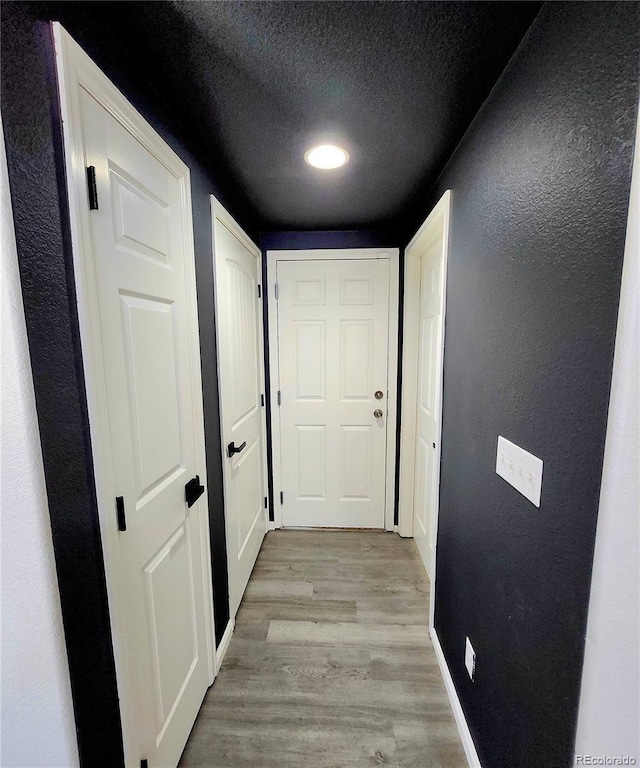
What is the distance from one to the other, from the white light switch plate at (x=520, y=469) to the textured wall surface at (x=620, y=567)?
192 millimetres

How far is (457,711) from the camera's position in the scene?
1.20m

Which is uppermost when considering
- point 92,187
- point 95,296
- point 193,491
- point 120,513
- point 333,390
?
point 92,187

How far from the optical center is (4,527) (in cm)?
60

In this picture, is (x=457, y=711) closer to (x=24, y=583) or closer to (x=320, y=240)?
(x=24, y=583)

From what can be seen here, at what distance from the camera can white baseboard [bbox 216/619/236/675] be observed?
55.3 inches

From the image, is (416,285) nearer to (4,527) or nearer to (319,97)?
(319,97)

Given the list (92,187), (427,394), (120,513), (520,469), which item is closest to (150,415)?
(120,513)

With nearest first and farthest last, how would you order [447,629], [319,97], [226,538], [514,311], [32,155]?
[32,155]
[514,311]
[319,97]
[447,629]
[226,538]

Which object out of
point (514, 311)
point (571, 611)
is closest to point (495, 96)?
point (514, 311)

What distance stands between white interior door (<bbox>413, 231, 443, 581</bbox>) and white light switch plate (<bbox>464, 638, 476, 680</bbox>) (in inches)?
23.9

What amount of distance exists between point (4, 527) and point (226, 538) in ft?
3.48

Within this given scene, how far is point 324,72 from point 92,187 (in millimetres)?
717

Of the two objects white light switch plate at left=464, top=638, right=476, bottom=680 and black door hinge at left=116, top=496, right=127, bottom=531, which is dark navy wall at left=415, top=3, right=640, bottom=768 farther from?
black door hinge at left=116, top=496, right=127, bottom=531

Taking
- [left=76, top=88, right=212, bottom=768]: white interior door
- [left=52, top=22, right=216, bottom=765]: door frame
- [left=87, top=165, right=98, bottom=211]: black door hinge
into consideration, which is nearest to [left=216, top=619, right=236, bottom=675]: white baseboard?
[left=76, top=88, right=212, bottom=768]: white interior door
